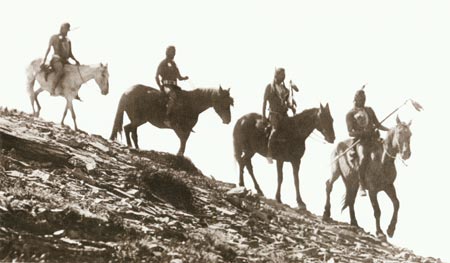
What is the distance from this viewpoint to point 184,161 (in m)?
18.5

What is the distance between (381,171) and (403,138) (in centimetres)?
115

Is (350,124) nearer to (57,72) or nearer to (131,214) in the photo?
(131,214)

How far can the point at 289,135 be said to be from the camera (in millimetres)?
19391

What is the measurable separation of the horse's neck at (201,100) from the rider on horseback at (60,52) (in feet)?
13.1

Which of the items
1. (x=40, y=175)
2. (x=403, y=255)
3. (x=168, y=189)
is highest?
(x=168, y=189)

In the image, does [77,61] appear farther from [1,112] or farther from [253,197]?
[253,197]

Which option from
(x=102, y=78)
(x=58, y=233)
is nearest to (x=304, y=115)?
(x=102, y=78)

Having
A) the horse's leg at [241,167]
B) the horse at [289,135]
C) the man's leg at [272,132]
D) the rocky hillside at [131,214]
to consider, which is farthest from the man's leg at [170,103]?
the man's leg at [272,132]

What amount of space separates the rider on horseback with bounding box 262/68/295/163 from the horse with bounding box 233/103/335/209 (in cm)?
18

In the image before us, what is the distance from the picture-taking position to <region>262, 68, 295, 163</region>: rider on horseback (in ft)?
63.2

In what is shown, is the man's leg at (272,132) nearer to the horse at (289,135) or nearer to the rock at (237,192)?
the horse at (289,135)

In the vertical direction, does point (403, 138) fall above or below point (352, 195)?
above

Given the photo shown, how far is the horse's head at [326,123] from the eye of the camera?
62.6ft

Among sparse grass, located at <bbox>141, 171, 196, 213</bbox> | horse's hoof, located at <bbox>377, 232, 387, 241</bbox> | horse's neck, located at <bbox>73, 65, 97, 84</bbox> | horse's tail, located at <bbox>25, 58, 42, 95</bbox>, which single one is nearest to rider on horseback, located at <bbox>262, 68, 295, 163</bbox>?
horse's hoof, located at <bbox>377, 232, 387, 241</bbox>
